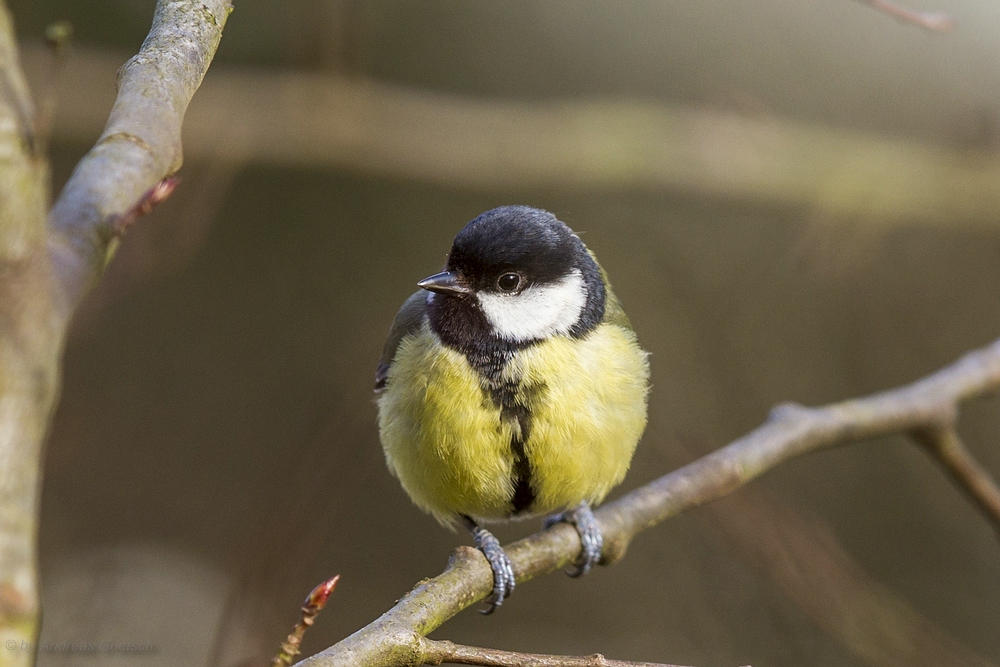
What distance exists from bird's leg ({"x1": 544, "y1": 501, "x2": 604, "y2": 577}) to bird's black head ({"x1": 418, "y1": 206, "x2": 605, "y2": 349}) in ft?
1.47

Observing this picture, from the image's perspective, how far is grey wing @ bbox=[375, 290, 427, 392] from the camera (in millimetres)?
2312

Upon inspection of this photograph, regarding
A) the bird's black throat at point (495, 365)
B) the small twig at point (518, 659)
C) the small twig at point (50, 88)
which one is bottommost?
the bird's black throat at point (495, 365)

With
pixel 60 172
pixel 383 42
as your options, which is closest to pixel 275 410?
pixel 60 172

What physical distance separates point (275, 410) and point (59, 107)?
161 cm

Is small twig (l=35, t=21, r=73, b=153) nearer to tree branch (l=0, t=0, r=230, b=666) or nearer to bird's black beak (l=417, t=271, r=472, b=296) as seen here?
tree branch (l=0, t=0, r=230, b=666)

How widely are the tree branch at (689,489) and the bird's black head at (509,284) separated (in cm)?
45

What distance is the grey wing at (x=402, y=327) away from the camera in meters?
2.31

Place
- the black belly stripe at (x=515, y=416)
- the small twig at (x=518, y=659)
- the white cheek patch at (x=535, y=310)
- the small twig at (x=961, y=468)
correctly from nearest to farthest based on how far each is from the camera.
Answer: the small twig at (x=518, y=659)
the black belly stripe at (x=515, y=416)
the white cheek patch at (x=535, y=310)
the small twig at (x=961, y=468)

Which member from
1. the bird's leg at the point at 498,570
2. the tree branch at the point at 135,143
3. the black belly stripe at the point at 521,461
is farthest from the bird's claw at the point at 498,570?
the tree branch at the point at 135,143

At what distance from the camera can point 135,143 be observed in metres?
0.88

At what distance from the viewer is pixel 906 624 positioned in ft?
9.86

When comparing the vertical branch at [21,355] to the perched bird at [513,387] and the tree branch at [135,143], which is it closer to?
the tree branch at [135,143]

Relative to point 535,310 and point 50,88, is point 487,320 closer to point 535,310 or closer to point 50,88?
point 535,310

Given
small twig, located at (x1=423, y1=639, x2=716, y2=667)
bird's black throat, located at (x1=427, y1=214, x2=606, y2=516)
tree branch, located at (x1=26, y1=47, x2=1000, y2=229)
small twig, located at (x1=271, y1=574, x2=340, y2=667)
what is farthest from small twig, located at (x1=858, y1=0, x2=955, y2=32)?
tree branch, located at (x1=26, y1=47, x2=1000, y2=229)
